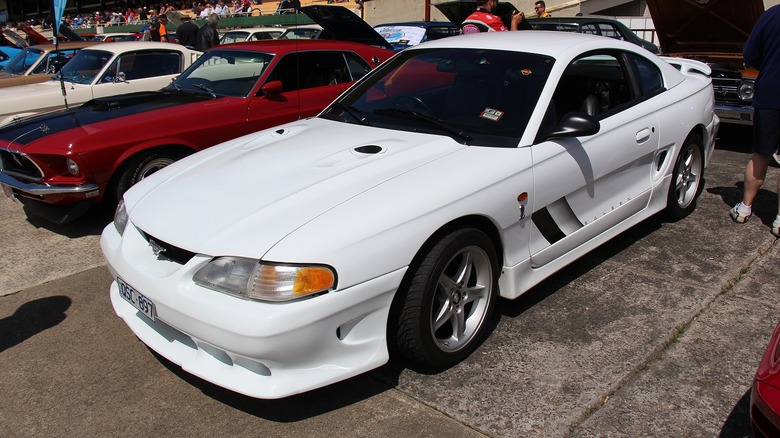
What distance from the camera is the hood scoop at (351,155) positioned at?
3371 millimetres

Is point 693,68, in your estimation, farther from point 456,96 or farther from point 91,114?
point 91,114

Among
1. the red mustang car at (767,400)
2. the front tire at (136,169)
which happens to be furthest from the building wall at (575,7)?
the red mustang car at (767,400)

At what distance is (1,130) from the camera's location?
5.69 meters

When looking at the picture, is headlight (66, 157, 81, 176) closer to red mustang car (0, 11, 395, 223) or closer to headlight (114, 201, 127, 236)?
red mustang car (0, 11, 395, 223)

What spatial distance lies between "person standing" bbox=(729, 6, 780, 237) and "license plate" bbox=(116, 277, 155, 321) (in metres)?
4.32

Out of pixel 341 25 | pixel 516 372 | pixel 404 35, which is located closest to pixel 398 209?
pixel 516 372

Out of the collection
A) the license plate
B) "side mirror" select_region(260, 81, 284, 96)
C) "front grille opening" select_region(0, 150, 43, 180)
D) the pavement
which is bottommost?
the pavement

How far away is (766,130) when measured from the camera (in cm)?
480

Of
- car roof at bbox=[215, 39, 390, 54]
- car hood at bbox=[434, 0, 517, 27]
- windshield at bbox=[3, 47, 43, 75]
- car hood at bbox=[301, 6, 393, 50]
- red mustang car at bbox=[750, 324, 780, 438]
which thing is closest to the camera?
red mustang car at bbox=[750, 324, 780, 438]

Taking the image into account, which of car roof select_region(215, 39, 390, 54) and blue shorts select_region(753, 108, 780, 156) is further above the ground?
car roof select_region(215, 39, 390, 54)

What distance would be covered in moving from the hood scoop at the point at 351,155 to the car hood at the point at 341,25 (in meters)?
5.81

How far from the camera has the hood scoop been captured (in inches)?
133

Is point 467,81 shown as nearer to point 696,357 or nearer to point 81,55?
point 696,357

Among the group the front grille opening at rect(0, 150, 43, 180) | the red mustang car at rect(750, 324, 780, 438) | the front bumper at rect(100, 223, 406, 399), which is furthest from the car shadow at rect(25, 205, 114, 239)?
the red mustang car at rect(750, 324, 780, 438)
